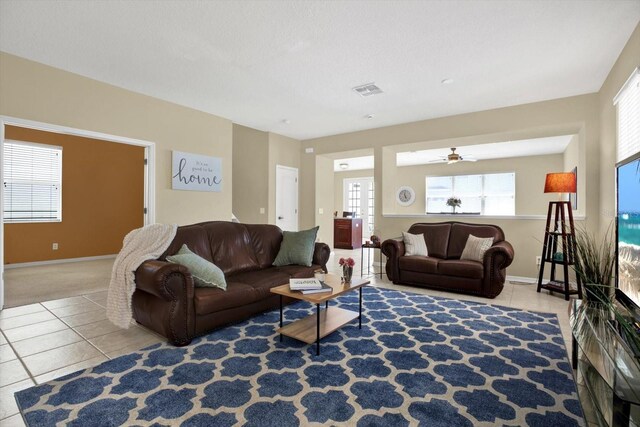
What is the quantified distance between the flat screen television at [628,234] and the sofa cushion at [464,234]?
2.39 m

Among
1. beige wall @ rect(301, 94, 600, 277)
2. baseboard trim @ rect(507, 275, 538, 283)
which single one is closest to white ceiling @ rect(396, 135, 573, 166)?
beige wall @ rect(301, 94, 600, 277)

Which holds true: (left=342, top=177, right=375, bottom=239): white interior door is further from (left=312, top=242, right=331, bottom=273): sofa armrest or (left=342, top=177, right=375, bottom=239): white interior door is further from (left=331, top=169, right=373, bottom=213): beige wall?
(left=312, top=242, right=331, bottom=273): sofa armrest

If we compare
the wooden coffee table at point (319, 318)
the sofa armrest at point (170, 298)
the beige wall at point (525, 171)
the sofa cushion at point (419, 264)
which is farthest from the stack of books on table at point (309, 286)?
the beige wall at point (525, 171)

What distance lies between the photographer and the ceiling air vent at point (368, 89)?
4.09 m

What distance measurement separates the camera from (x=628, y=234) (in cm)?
196

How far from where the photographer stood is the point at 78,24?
2.80m

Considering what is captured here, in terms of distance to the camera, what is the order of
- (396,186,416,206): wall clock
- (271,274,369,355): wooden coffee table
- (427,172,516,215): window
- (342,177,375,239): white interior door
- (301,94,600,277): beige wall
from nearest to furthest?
1. (271,274,369,355): wooden coffee table
2. (301,94,600,277): beige wall
3. (427,172,516,215): window
4. (396,186,416,206): wall clock
5. (342,177,375,239): white interior door

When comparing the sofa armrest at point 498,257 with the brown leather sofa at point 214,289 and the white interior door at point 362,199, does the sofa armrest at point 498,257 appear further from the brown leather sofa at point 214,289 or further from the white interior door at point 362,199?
the white interior door at point 362,199

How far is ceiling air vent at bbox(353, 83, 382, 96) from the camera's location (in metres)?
4.09

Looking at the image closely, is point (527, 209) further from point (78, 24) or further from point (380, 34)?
point (78, 24)

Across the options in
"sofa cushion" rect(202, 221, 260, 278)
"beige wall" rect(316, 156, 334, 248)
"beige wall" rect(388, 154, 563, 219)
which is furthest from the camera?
"beige wall" rect(388, 154, 563, 219)

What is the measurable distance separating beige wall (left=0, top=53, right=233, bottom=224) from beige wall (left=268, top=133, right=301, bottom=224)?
3.71 ft

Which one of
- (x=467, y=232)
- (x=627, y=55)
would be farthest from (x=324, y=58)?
(x=467, y=232)

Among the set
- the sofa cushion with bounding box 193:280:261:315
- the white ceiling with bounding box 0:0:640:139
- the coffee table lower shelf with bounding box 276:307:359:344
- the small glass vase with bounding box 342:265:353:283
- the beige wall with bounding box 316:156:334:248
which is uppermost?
the white ceiling with bounding box 0:0:640:139
